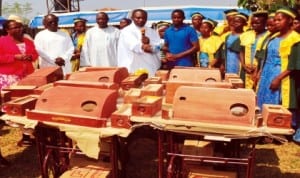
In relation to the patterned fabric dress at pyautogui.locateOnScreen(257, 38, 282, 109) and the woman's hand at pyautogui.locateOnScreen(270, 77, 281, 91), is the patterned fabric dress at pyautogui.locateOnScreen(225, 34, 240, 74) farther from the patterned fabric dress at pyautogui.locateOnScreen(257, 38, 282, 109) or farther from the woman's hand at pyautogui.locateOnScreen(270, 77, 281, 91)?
the woman's hand at pyautogui.locateOnScreen(270, 77, 281, 91)

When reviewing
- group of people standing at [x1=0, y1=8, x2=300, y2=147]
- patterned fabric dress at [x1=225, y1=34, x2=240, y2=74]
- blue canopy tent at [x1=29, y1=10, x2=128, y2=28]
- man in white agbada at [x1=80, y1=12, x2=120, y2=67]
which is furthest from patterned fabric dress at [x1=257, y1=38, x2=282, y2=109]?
blue canopy tent at [x1=29, y1=10, x2=128, y2=28]

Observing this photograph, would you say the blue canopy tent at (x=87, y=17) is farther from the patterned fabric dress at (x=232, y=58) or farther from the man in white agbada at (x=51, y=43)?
the patterned fabric dress at (x=232, y=58)

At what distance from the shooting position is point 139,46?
555 cm

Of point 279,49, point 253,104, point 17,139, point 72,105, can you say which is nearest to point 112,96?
point 72,105

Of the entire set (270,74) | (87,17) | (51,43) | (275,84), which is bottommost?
(275,84)

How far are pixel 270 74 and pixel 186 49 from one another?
4.90ft

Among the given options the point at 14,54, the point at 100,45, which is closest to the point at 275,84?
the point at 100,45

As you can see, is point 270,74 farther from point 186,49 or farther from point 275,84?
point 186,49

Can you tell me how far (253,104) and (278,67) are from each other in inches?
78.5

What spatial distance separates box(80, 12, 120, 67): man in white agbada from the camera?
6516mm

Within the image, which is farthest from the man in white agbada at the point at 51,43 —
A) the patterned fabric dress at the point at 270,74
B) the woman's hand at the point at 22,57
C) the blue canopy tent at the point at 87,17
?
the blue canopy tent at the point at 87,17

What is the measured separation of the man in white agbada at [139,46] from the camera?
215 inches

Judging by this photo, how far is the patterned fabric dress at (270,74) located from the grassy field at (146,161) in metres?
0.70

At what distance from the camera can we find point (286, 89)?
15.5 ft
